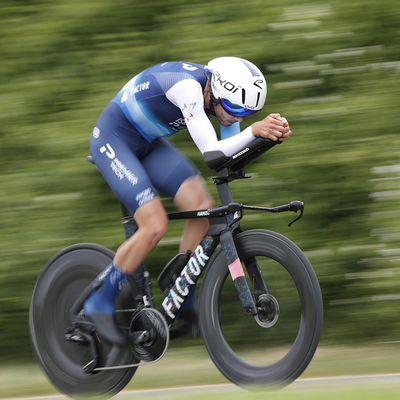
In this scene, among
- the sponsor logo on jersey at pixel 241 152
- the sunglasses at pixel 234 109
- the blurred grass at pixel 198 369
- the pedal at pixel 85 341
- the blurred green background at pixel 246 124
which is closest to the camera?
the sponsor logo on jersey at pixel 241 152

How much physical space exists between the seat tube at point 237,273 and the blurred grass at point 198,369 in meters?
1.02

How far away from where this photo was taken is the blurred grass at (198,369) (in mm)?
4152

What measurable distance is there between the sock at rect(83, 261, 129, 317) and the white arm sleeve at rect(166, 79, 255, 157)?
3.30 ft

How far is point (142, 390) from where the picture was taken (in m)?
4.11

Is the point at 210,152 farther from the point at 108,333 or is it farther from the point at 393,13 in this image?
the point at 393,13

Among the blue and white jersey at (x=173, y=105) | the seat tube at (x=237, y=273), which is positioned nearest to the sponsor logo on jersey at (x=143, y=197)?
the blue and white jersey at (x=173, y=105)

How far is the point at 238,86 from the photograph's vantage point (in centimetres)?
333

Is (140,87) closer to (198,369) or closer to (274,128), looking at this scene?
(274,128)

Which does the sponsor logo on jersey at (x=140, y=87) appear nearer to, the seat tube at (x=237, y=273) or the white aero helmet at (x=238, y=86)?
the white aero helmet at (x=238, y=86)

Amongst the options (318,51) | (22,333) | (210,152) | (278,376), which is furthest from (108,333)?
(318,51)

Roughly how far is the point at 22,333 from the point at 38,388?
2.81 feet

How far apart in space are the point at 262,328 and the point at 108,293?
1.02m

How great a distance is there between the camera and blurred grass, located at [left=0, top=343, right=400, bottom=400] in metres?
4.15

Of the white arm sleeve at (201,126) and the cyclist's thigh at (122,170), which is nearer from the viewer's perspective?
the white arm sleeve at (201,126)
